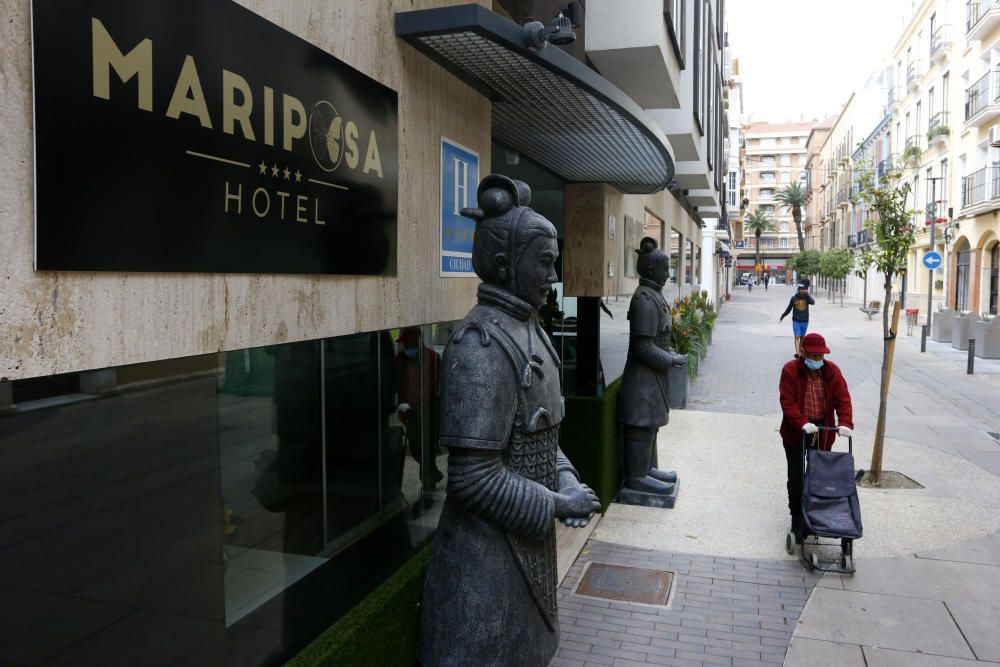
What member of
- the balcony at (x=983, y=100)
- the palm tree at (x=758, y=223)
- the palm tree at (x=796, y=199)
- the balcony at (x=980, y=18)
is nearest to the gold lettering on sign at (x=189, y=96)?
the balcony at (x=983, y=100)

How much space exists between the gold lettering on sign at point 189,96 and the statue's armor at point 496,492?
137 cm

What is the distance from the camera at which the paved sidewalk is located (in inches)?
185

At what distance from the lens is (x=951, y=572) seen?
5805 mm

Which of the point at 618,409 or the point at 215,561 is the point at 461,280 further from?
the point at 618,409

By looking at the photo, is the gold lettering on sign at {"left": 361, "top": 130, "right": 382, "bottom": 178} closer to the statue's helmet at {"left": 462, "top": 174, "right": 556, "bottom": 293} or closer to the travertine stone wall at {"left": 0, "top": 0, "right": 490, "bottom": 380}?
the travertine stone wall at {"left": 0, "top": 0, "right": 490, "bottom": 380}

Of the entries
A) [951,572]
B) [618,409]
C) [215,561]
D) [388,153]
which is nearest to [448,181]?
[388,153]

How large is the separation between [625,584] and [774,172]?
12036cm

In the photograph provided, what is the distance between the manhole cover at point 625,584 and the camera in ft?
17.8

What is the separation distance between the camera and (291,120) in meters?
2.65

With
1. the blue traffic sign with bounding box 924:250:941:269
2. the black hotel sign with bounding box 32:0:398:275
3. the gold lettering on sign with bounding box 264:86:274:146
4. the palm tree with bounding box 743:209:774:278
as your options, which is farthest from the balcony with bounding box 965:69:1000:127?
the palm tree with bounding box 743:209:774:278

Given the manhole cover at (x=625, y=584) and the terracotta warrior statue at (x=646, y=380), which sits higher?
the terracotta warrior statue at (x=646, y=380)

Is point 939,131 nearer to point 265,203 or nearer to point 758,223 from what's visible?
point 265,203

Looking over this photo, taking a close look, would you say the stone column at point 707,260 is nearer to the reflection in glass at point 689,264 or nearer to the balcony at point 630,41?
the reflection in glass at point 689,264

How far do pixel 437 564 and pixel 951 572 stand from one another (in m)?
4.52
